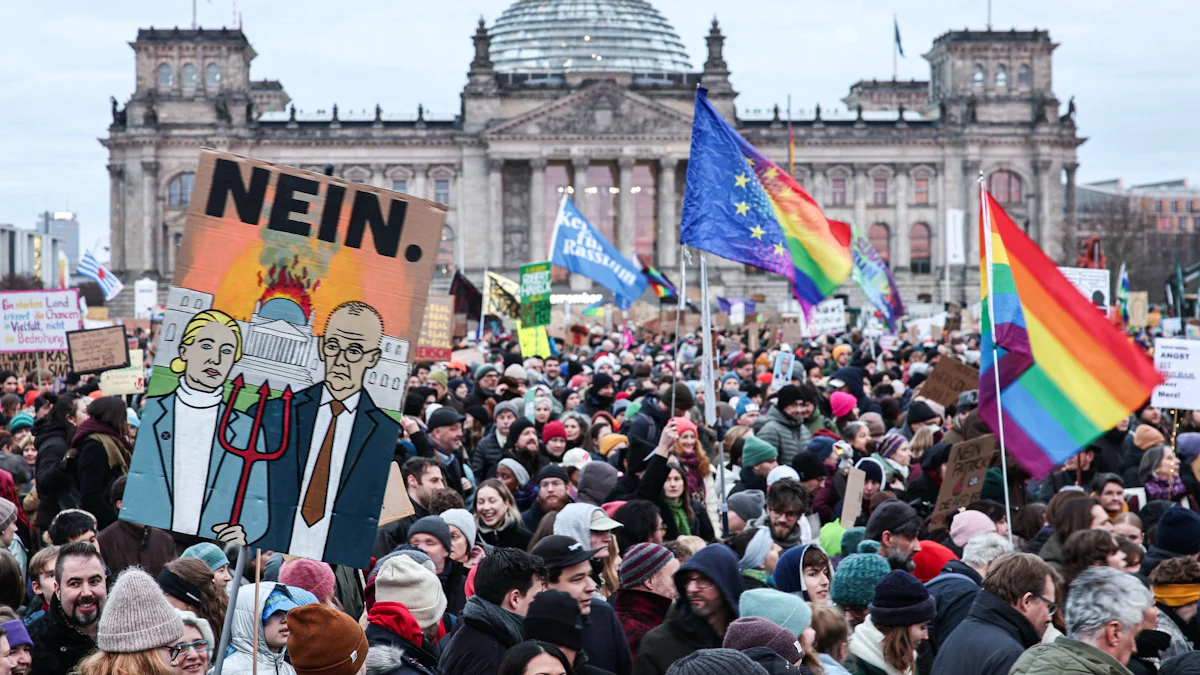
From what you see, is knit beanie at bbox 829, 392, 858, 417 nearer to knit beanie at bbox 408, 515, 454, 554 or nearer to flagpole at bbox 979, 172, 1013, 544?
flagpole at bbox 979, 172, 1013, 544

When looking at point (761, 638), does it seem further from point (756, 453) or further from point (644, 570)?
point (756, 453)

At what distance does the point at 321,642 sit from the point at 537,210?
72.7 m

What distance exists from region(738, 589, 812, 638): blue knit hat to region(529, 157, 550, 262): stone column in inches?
2793

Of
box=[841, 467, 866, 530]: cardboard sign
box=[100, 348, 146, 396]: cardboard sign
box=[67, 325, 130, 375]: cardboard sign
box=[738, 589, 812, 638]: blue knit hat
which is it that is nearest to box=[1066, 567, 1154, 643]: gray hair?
box=[738, 589, 812, 638]: blue knit hat

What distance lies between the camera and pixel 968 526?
8.45 m

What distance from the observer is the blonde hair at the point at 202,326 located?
17.5 feet

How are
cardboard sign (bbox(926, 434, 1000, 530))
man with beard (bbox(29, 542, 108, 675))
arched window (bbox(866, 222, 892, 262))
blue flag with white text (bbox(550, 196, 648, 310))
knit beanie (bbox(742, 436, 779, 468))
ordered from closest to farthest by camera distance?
1. man with beard (bbox(29, 542, 108, 675))
2. cardboard sign (bbox(926, 434, 1000, 530))
3. knit beanie (bbox(742, 436, 779, 468))
4. blue flag with white text (bbox(550, 196, 648, 310))
5. arched window (bbox(866, 222, 892, 262))

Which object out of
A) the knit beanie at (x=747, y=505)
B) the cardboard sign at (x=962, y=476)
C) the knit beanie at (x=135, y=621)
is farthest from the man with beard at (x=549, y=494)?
the knit beanie at (x=135, y=621)

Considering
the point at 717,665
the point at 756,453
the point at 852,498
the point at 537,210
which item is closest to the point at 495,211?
the point at 537,210

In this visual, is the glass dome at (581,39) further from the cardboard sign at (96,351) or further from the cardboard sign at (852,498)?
the cardboard sign at (852,498)

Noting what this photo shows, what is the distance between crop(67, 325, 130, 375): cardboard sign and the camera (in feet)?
55.0

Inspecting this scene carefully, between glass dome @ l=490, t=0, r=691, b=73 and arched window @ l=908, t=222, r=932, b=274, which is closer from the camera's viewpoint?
arched window @ l=908, t=222, r=932, b=274

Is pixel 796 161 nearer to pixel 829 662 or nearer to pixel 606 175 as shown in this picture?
pixel 606 175

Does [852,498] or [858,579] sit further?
[852,498]
